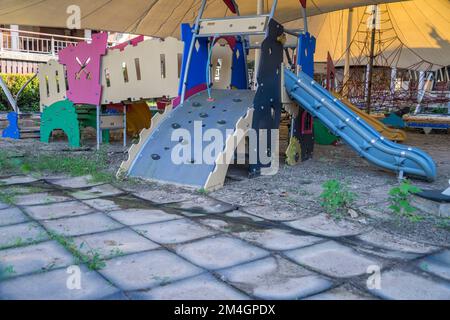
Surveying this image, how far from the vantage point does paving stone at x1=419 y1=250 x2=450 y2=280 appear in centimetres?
284

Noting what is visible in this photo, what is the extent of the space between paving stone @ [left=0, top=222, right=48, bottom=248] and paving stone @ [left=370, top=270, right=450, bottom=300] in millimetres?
2328

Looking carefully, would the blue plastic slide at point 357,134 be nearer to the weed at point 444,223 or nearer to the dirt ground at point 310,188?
the dirt ground at point 310,188

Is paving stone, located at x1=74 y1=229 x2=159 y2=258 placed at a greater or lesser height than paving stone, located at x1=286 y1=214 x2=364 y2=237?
greater

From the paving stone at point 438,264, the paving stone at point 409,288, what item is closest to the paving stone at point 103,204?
the paving stone at point 409,288

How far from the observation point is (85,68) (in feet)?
26.5

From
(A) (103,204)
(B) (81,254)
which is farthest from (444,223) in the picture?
(A) (103,204)

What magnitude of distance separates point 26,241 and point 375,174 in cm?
476

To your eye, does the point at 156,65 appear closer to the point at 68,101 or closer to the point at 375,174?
the point at 68,101

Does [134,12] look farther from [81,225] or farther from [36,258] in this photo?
[36,258]

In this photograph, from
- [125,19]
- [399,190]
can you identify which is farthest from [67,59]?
[399,190]

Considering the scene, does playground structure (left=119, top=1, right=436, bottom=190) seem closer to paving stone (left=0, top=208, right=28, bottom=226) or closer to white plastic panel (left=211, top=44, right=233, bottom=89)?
white plastic panel (left=211, top=44, right=233, bottom=89)

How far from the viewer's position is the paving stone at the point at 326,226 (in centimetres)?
365

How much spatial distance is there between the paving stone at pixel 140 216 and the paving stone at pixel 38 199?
2.56ft

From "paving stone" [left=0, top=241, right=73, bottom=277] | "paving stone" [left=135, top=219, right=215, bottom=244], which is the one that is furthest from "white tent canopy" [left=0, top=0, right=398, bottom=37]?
"paving stone" [left=0, top=241, right=73, bottom=277]
